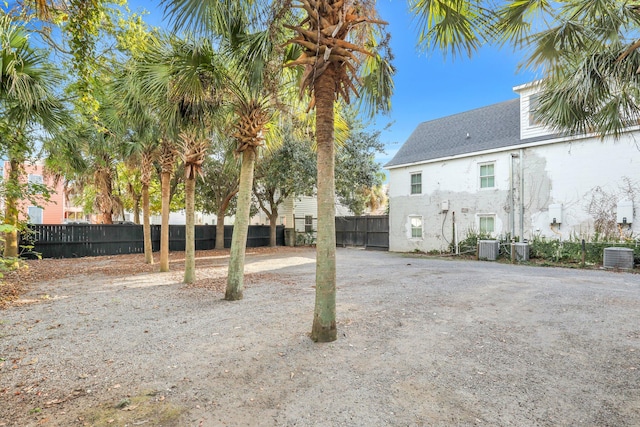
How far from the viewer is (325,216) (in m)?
3.67

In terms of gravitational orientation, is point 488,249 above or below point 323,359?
above

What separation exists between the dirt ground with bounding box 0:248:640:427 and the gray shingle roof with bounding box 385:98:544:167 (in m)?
8.30

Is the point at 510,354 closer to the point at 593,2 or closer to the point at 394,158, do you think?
the point at 593,2

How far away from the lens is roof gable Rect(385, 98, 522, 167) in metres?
13.3

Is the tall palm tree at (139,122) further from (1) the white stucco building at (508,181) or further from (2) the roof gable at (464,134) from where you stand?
(2) the roof gable at (464,134)

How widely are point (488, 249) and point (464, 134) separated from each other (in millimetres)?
5483

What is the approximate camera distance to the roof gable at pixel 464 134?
13.3m

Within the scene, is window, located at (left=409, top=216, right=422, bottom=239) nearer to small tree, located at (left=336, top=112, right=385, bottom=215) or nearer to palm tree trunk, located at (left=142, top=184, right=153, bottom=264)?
small tree, located at (left=336, top=112, right=385, bottom=215)

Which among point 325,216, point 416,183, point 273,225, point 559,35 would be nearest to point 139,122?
point 325,216

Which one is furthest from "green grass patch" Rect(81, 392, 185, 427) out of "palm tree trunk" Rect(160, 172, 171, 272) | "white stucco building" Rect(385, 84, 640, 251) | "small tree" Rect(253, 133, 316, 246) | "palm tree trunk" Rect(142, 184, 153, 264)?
"small tree" Rect(253, 133, 316, 246)

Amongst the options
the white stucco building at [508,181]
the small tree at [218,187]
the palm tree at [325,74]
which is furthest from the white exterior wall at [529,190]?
the palm tree at [325,74]

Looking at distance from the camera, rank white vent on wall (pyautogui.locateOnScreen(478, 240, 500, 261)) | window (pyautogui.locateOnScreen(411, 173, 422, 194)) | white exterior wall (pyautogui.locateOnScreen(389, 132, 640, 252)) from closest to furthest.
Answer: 1. white exterior wall (pyautogui.locateOnScreen(389, 132, 640, 252))
2. white vent on wall (pyautogui.locateOnScreen(478, 240, 500, 261))
3. window (pyautogui.locateOnScreen(411, 173, 422, 194))

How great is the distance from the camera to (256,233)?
1928 centimetres

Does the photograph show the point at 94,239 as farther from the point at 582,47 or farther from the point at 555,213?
the point at 555,213
